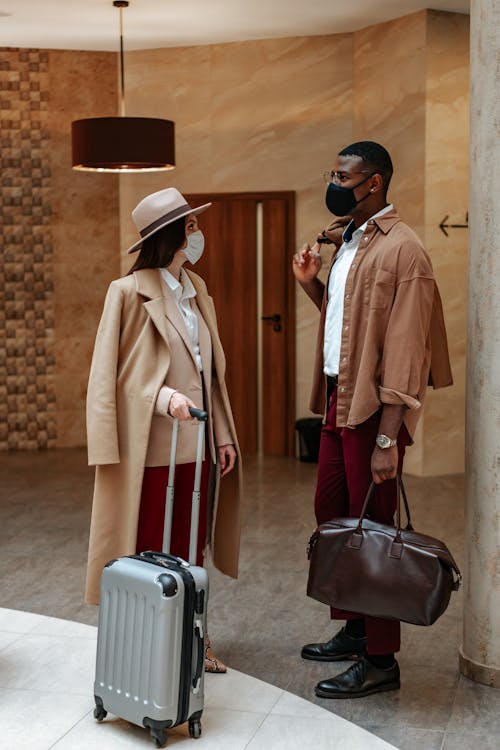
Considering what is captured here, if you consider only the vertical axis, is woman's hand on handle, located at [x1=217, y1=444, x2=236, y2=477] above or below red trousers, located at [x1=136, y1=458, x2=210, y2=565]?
above

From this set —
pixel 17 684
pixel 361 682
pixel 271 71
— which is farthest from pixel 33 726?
pixel 271 71

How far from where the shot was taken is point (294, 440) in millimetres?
9211

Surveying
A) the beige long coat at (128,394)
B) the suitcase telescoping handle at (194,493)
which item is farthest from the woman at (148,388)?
the suitcase telescoping handle at (194,493)

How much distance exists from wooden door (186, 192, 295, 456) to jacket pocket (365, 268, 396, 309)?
5479 millimetres

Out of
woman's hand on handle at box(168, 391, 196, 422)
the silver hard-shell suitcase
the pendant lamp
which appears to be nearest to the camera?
the silver hard-shell suitcase

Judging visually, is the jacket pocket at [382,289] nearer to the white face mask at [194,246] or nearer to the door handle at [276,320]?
the white face mask at [194,246]

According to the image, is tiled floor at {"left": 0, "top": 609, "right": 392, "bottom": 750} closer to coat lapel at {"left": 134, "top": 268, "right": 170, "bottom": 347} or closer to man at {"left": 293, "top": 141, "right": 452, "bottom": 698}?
man at {"left": 293, "top": 141, "right": 452, "bottom": 698}

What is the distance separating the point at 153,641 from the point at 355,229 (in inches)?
63.2

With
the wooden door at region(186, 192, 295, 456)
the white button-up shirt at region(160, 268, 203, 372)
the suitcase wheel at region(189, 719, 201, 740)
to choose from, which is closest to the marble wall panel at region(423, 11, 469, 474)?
the wooden door at region(186, 192, 295, 456)

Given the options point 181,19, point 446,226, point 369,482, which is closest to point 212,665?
point 369,482

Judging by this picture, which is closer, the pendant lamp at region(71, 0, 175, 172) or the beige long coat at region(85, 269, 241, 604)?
the beige long coat at region(85, 269, 241, 604)

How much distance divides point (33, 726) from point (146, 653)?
0.54 meters

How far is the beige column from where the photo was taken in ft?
12.3

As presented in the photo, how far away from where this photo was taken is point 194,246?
3.78m
